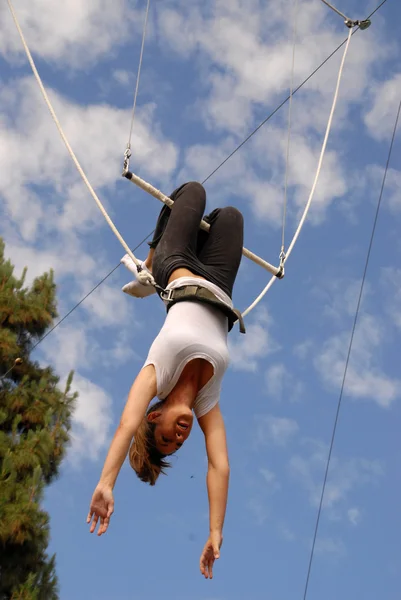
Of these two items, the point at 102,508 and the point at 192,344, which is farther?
the point at 192,344

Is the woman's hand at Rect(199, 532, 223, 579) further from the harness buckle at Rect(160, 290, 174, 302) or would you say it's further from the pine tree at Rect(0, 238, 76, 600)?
the pine tree at Rect(0, 238, 76, 600)

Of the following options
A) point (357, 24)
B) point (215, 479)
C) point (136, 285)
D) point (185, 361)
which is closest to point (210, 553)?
point (215, 479)

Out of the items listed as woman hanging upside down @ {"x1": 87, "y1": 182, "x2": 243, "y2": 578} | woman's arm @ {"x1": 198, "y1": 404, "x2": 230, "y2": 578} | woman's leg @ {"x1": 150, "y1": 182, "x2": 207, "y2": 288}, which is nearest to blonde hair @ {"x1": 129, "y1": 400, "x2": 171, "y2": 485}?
woman hanging upside down @ {"x1": 87, "y1": 182, "x2": 243, "y2": 578}

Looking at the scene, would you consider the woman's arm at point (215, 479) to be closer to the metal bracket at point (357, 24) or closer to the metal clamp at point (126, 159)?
the metal clamp at point (126, 159)

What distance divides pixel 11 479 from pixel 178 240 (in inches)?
155

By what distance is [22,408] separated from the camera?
7699mm

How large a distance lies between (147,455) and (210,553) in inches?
20.8

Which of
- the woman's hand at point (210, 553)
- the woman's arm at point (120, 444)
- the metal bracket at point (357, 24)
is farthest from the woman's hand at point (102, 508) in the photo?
the metal bracket at point (357, 24)

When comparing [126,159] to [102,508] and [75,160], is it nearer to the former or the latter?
[75,160]

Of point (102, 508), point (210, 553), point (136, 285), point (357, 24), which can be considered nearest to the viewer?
point (102, 508)

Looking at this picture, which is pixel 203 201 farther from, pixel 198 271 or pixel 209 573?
pixel 209 573

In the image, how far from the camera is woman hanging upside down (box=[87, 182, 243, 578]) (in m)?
3.25

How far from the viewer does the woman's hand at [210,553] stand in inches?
130

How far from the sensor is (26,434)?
758 cm
